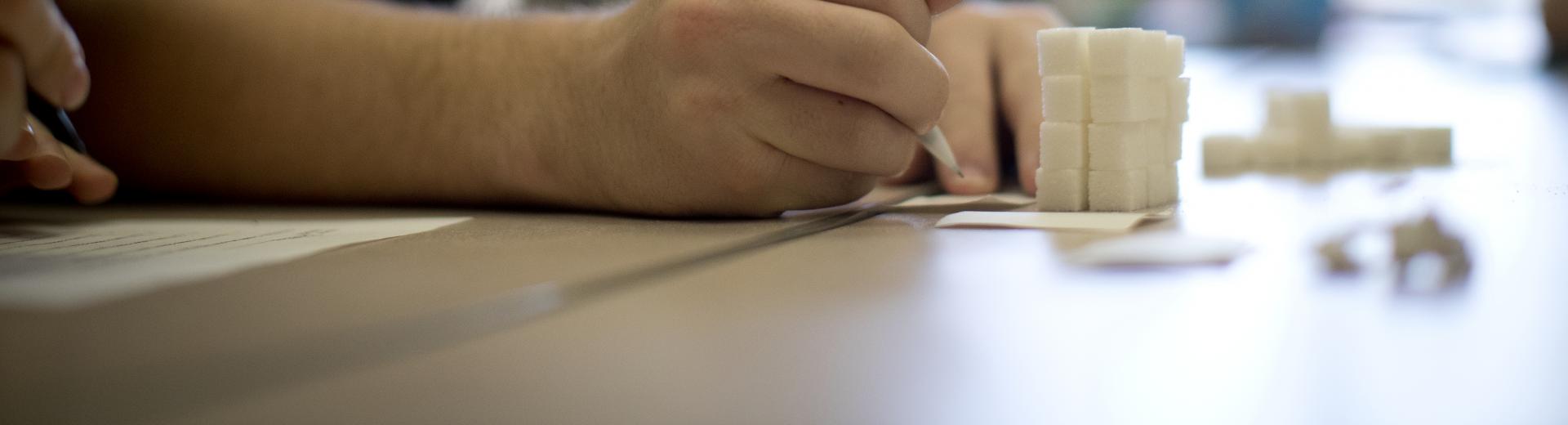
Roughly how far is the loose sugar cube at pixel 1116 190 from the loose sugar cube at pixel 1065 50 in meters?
0.08

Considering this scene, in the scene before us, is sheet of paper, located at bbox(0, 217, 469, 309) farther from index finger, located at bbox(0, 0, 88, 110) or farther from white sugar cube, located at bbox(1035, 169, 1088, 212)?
white sugar cube, located at bbox(1035, 169, 1088, 212)

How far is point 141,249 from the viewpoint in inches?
29.5

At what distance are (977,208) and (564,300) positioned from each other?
448 millimetres

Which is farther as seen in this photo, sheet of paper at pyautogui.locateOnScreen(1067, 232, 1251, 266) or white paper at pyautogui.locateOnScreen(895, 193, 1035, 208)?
white paper at pyautogui.locateOnScreen(895, 193, 1035, 208)

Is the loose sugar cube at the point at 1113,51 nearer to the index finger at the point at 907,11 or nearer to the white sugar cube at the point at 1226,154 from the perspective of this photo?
the index finger at the point at 907,11

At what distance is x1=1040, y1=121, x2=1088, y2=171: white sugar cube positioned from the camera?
84cm

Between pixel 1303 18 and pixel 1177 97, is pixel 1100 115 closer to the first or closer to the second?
pixel 1177 97

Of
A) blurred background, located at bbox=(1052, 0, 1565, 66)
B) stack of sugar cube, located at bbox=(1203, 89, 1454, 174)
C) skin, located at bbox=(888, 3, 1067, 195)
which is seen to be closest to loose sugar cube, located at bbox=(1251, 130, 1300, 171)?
stack of sugar cube, located at bbox=(1203, 89, 1454, 174)

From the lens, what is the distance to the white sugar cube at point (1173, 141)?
89cm

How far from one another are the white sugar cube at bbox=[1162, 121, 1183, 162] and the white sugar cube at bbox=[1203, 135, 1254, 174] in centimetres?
30

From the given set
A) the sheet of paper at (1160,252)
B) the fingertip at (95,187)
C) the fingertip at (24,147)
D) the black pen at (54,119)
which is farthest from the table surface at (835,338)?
the black pen at (54,119)

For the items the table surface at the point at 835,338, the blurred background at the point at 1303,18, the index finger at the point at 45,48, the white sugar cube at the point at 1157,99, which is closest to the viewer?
the table surface at the point at 835,338

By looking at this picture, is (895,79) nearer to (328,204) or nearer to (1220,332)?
(1220,332)

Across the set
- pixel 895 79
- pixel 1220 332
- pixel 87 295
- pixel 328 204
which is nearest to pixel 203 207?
pixel 328 204
